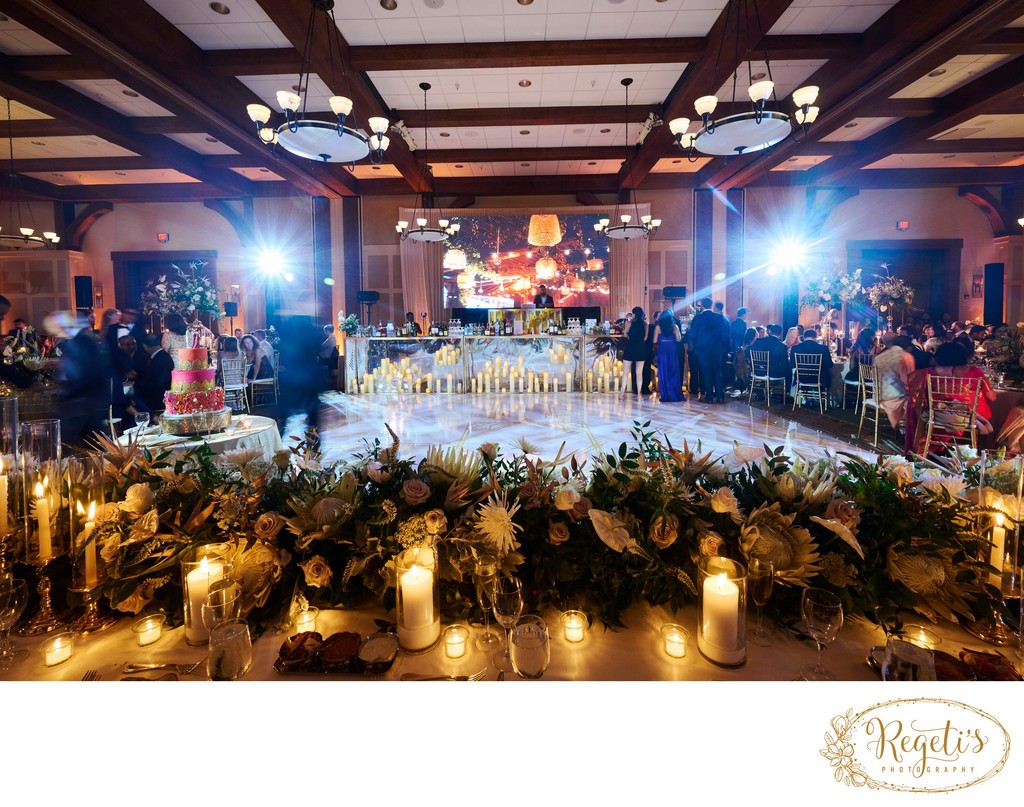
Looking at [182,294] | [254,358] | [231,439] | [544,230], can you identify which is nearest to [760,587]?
[231,439]

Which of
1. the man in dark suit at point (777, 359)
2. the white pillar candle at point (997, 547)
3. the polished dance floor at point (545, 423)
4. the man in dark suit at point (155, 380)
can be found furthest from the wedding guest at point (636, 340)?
the white pillar candle at point (997, 547)

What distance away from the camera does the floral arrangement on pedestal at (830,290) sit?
11.4 m

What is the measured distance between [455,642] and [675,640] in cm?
46

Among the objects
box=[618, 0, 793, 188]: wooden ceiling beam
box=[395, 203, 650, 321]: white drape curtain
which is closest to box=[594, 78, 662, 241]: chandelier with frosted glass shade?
box=[395, 203, 650, 321]: white drape curtain

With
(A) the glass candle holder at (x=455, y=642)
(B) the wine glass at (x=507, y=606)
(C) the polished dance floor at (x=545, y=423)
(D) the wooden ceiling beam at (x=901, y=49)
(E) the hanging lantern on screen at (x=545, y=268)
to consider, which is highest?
(D) the wooden ceiling beam at (x=901, y=49)

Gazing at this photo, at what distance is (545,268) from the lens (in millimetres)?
12234

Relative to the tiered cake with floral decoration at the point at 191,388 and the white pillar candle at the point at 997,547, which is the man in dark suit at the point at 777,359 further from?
the tiered cake with floral decoration at the point at 191,388

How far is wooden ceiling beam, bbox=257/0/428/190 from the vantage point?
4820mm

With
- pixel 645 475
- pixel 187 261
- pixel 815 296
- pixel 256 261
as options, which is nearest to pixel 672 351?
pixel 815 296

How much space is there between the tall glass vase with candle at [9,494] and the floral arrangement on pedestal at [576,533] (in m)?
0.21

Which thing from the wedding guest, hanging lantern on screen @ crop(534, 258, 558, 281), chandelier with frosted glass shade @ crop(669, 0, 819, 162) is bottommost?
the wedding guest

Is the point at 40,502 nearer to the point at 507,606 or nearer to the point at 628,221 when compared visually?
the point at 507,606

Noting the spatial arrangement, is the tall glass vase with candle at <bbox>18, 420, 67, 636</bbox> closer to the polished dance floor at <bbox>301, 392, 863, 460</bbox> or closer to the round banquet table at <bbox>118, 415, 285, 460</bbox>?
the round banquet table at <bbox>118, 415, 285, 460</bbox>

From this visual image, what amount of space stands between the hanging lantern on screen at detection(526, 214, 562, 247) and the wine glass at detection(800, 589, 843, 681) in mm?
11509
